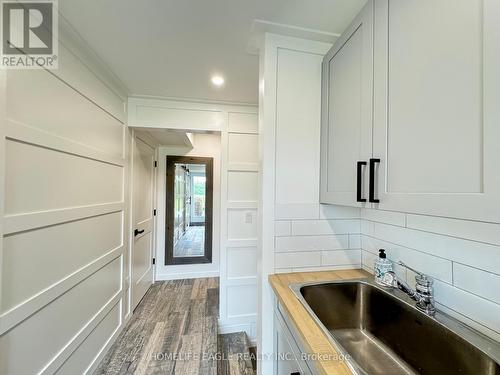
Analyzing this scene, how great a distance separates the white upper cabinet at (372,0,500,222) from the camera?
54cm

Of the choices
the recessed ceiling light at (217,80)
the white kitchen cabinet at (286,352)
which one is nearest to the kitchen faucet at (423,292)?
the white kitchen cabinet at (286,352)

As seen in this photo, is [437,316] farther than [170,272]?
No

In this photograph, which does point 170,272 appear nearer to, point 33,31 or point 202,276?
point 202,276

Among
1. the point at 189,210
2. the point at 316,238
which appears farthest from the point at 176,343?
the point at 189,210

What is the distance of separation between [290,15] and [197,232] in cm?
317

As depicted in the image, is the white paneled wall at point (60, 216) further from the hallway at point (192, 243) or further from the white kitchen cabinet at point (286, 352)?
the hallway at point (192, 243)

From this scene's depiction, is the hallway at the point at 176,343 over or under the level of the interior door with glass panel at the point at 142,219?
under

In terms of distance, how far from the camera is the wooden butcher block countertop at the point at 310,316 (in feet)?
2.19

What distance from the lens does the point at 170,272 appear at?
3.51 meters

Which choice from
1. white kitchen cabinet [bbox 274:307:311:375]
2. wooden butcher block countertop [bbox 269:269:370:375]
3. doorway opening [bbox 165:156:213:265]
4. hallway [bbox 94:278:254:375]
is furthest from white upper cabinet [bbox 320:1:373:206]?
doorway opening [bbox 165:156:213:265]

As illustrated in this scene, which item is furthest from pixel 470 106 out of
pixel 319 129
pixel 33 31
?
pixel 33 31

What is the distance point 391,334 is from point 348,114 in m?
1.09

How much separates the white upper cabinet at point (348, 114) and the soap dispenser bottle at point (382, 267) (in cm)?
38

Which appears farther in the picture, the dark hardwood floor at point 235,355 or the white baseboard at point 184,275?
the white baseboard at point 184,275
